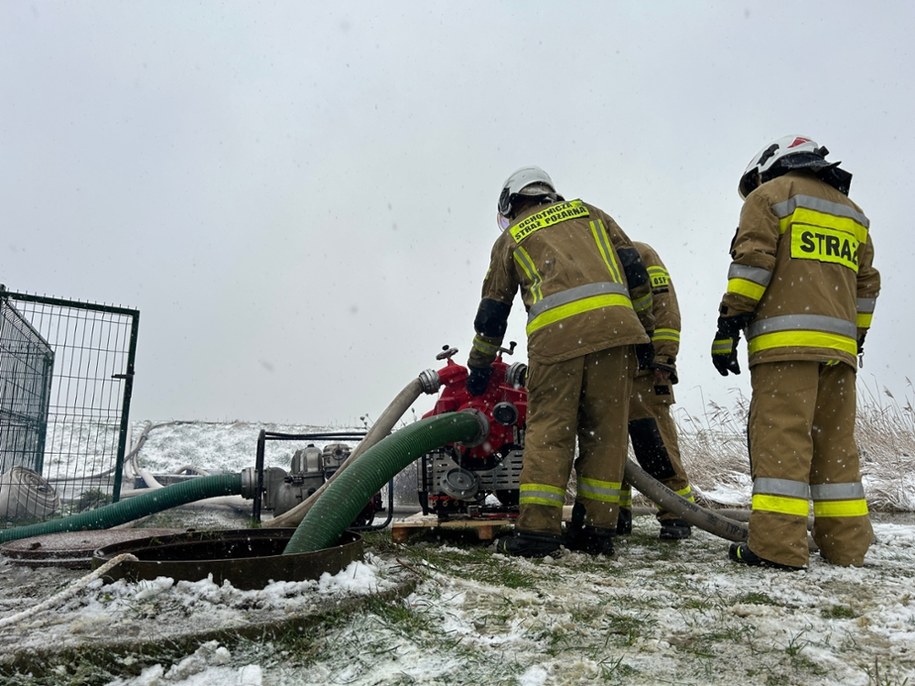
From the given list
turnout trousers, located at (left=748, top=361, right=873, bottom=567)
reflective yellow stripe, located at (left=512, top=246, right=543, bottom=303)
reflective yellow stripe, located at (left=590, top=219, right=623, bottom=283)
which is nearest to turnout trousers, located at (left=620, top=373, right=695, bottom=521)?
turnout trousers, located at (left=748, top=361, right=873, bottom=567)

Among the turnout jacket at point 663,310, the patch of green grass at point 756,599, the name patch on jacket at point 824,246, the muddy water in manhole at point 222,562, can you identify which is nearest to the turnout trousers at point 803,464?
the name patch on jacket at point 824,246

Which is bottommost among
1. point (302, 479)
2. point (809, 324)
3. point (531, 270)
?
point (302, 479)

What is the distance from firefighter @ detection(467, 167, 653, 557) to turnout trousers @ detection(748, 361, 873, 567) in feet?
2.14

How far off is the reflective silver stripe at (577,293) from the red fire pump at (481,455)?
1.75 ft

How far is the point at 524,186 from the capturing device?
12.9ft

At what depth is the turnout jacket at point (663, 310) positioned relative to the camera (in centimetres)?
454

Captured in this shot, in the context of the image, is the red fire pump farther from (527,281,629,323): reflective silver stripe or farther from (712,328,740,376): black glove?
(712,328,740,376): black glove

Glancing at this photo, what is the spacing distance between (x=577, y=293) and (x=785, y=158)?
1.28 meters

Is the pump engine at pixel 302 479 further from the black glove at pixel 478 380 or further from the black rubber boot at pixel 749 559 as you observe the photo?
the black rubber boot at pixel 749 559

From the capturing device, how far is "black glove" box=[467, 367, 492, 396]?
12.3 ft

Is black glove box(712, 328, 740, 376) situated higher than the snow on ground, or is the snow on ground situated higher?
black glove box(712, 328, 740, 376)

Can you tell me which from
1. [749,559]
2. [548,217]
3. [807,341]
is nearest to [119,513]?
[548,217]

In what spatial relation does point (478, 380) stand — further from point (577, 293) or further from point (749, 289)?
point (749, 289)

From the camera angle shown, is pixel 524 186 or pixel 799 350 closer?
pixel 799 350
